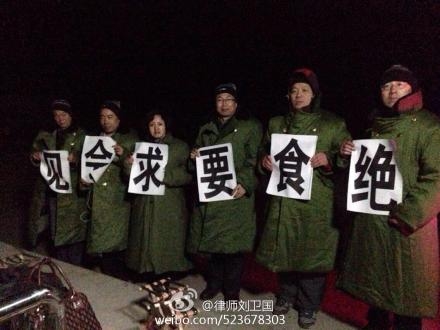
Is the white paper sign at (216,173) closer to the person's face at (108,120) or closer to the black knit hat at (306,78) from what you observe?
the black knit hat at (306,78)

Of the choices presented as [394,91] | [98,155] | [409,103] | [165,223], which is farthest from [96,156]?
[409,103]

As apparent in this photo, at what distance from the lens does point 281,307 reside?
192 inches

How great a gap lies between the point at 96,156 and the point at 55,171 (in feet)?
2.23

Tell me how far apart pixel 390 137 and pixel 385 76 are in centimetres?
50

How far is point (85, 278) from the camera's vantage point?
533 cm

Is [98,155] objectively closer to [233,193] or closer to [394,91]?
[233,193]

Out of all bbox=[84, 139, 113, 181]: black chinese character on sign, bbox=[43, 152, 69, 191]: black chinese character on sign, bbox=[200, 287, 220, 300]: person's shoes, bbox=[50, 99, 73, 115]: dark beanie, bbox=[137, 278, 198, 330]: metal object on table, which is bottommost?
bbox=[200, 287, 220, 300]: person's shoes

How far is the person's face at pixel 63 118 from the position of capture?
5.79 metres

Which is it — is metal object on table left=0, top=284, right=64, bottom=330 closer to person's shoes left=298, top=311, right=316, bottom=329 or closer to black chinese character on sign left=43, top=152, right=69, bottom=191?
person's shoes left=298, top=311, right=316, bottom=329

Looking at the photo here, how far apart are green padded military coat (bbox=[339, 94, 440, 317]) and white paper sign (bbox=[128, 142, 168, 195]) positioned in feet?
7.39

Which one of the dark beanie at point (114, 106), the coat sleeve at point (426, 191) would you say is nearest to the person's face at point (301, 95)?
the coat sleeve at point (426, 191)

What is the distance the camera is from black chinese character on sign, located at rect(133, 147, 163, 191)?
203 inches

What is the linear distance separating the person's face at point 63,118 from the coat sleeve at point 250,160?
2.37 m

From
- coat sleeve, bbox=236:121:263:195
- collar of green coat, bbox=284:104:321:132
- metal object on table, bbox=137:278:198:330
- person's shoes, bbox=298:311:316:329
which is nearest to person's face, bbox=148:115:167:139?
coat sleeve, bbox=236:121:263:195
